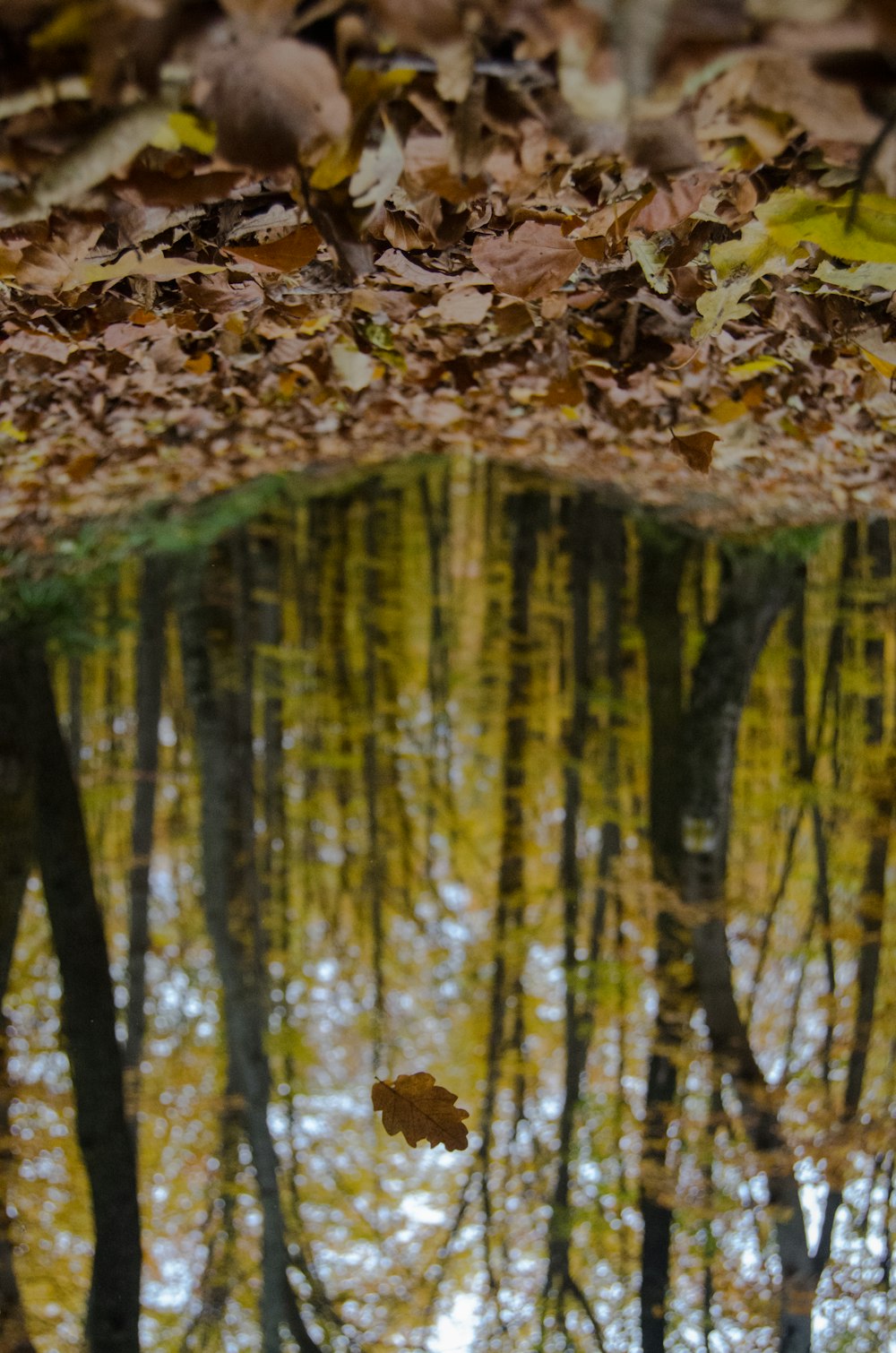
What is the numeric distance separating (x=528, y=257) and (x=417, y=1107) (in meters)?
0.97

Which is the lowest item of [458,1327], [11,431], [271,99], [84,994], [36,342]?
[458,1327]

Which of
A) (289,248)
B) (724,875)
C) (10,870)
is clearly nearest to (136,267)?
(289,248)

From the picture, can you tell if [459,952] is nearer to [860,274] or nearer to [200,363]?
[200,363]

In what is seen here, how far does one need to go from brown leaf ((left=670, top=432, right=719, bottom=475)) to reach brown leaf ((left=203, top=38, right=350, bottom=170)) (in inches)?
32.8

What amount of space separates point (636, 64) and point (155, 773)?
361 cm

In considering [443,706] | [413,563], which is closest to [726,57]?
[443,706]

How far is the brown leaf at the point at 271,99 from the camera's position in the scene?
0.54 meters

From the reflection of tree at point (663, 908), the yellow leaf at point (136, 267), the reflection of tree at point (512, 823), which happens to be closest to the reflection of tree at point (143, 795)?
the reflection of tree at point (512, 823)

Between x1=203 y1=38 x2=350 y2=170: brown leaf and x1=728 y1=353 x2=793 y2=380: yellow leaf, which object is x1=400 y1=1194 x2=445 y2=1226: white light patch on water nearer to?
x1=728 y1=353 x2=793 y2=380: yellow leaf

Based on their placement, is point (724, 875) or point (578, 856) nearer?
point (724, 875)

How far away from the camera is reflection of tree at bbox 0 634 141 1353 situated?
2846 mm

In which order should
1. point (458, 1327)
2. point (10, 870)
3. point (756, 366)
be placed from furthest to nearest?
point (10, 870)
point (458, 1327)
point (756, 366)

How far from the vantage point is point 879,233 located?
0.74m

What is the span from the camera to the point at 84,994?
3104 millimetres
